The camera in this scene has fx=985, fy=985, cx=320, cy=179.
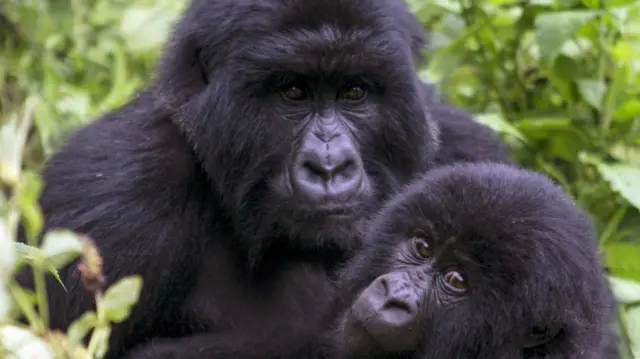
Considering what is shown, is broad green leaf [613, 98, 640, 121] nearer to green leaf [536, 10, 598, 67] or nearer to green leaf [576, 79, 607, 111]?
green leaf [576, 79, 607, 111]

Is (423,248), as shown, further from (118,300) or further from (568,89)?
(568,89)

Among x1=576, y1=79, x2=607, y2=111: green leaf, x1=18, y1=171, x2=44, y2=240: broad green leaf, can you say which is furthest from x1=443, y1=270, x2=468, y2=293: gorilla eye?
x1=576, y1=79, x2=607, y2=111: green leaf

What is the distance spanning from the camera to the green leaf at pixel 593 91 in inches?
175

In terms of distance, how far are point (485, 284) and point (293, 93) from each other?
1024 millimetres

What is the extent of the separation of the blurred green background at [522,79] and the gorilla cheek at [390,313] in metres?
1.28

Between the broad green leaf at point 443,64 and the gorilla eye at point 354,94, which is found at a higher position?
the gorilla eye at point 354,94

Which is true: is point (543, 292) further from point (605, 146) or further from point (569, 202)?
point (605, 146)

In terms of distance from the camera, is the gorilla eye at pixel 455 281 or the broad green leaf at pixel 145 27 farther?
the broad green leaf at pixel 145 27

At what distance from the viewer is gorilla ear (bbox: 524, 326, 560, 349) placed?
108 inches

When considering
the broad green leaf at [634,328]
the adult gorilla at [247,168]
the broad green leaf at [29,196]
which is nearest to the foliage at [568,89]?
the broad green leaf at [634,328]

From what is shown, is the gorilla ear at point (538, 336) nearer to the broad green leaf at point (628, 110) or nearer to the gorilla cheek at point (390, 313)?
the gorilla cheek at point (390, 313)

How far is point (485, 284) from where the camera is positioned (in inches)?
109

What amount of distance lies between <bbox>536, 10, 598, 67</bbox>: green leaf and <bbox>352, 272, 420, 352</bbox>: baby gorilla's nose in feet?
6.07

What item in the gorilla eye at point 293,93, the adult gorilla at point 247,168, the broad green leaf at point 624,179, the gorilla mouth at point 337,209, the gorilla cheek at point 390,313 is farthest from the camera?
the broad green leaf at point 624,179
